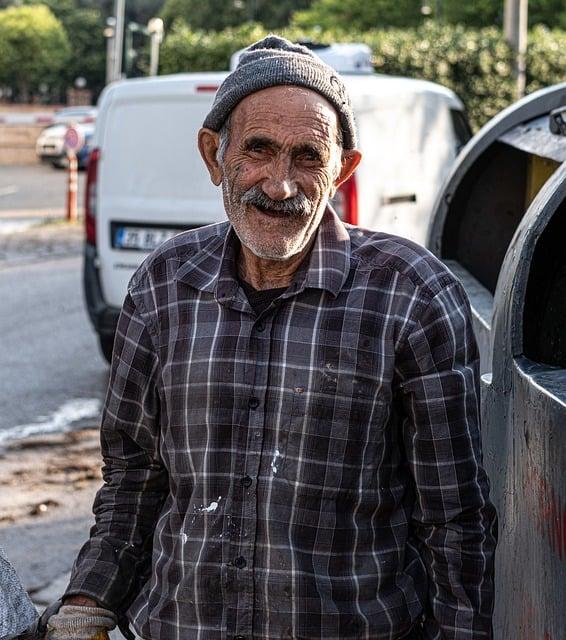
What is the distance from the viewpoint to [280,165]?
226 cm

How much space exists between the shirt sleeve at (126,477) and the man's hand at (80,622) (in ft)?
0.07

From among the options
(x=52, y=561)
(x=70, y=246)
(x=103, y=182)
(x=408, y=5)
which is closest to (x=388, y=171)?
(x=103, y=182)

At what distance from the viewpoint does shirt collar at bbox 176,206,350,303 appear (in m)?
2.25

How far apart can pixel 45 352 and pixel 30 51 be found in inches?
2521

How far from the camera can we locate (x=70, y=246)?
1756cm

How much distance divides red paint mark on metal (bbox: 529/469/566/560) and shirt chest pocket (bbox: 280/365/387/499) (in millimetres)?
283

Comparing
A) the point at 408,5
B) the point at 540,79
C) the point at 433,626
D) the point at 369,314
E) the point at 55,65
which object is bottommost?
the point at 55,65

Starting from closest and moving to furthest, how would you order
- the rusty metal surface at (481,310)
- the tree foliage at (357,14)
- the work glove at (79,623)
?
the work glove at (79,623)
the rusty metal surface at (481,310)
the tree foliage at (357,14)

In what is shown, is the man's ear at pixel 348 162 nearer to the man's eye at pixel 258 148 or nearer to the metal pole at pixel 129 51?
the man's eye at pixel 258 148

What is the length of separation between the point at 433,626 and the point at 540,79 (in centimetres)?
2169

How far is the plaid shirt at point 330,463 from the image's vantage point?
2.19m

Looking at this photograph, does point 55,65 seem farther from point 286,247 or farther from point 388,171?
point 286,247

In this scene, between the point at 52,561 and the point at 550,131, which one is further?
the point at 52,561

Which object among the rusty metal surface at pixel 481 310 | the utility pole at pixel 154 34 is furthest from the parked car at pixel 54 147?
the rusty metal surface at pixel 481 310
